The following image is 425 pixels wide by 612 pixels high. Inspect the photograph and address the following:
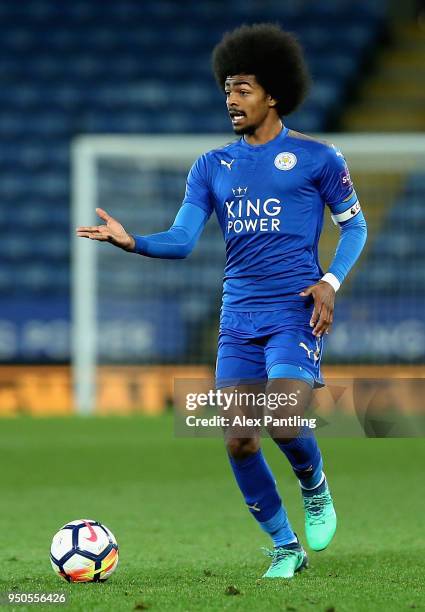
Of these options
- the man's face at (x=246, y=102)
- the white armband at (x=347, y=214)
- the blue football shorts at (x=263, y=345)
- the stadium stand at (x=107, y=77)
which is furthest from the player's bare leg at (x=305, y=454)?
the stadium stand at (x=107, y=77)

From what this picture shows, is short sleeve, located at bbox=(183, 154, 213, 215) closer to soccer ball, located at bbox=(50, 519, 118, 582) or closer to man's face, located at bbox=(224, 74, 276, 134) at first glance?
man's face, located at bbox=(224, 74, 276, 134)

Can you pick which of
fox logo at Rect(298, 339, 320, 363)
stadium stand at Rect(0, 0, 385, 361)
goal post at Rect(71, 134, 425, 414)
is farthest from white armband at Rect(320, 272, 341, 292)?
stadium stand at Rect(0, 0, 385, 361)

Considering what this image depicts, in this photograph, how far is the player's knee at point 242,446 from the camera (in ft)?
16.8

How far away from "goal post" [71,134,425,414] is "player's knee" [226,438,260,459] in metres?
8.64

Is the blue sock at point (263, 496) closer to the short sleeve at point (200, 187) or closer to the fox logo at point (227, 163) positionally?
the short sleeve at point (200, 187)

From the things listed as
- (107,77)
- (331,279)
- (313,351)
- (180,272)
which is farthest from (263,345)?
(107,77)

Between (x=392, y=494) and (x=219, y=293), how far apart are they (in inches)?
255

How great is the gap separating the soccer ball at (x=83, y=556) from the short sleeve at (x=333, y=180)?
1.56 meters

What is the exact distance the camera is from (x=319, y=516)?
5.27 meters

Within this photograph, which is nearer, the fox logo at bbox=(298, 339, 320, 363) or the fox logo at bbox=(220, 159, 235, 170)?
the fox logo at bbox=(298, 339, 320, 363)

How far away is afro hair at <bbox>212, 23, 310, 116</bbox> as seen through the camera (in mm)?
5266

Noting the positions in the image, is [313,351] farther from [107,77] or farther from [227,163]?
[107,77]

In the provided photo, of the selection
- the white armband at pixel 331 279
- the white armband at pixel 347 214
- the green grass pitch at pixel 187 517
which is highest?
the white armband at pixel 347 214

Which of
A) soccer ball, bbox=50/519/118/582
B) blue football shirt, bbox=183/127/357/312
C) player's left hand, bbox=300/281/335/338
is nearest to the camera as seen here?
soccer ball, bbox=50/519/118/582
